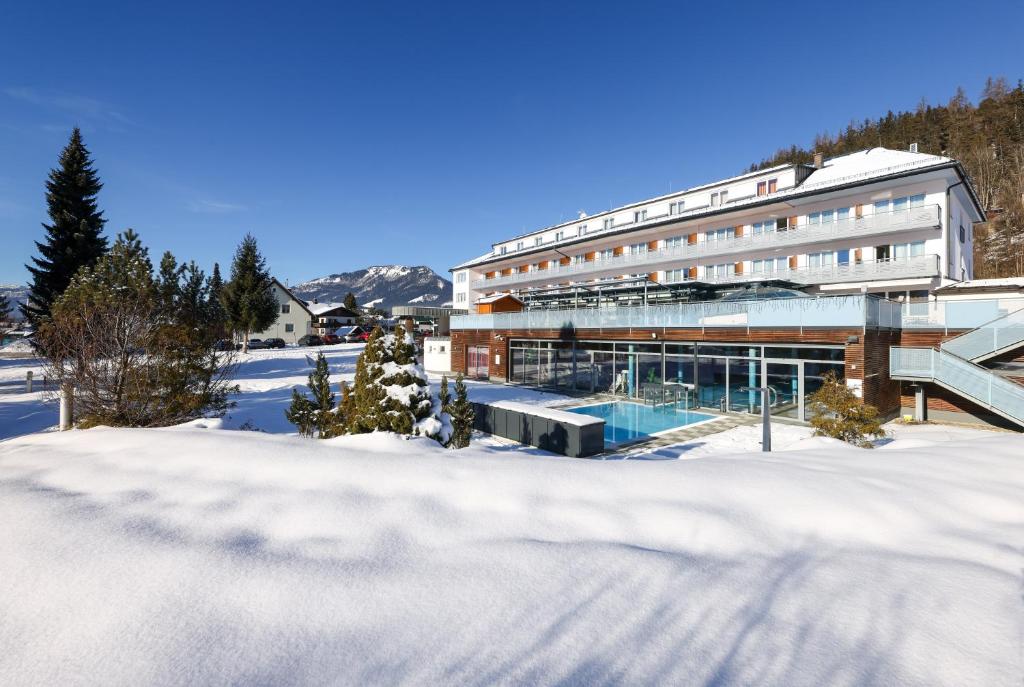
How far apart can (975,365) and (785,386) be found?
17.7 feet

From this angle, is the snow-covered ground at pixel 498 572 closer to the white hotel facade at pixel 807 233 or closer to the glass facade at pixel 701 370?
the glass facade at pixel 701 370

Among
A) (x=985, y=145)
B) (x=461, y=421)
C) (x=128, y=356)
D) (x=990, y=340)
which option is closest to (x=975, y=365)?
(x=990, y=340)

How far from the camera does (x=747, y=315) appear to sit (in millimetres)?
18094

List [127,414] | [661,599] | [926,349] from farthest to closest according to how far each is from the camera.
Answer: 1. [926,349]
2. [127,414]
3. [661,599]

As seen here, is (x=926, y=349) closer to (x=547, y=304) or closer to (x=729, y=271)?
(x=729, y=271)

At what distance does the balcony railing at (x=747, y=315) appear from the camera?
51.3 feet

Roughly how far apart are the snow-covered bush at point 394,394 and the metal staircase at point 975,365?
55.1ft

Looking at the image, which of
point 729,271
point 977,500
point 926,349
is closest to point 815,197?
point 729,271

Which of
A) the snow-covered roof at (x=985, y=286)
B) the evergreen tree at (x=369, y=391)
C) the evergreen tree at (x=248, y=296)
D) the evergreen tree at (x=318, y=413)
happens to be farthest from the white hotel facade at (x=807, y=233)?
the evergreen tree at (x=248, y=296)

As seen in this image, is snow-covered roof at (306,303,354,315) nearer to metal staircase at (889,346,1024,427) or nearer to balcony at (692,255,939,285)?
balcony at (692,255,939,285)

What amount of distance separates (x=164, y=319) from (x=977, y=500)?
15.5m

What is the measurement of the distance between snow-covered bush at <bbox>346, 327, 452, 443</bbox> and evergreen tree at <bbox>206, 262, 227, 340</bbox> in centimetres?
561

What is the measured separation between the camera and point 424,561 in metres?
2.71

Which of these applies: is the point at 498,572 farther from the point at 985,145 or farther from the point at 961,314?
the point at 985,145
